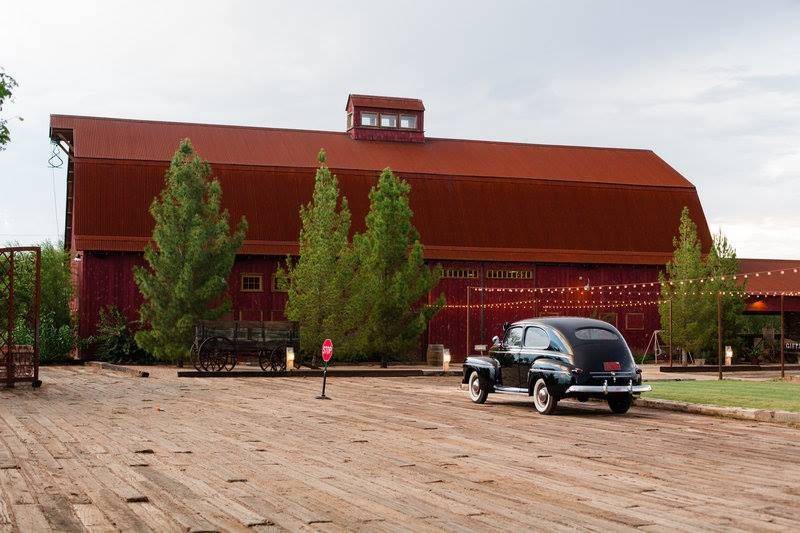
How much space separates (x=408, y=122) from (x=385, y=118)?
4.04 ft

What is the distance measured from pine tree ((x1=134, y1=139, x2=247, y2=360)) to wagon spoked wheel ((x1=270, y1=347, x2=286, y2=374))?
449cm

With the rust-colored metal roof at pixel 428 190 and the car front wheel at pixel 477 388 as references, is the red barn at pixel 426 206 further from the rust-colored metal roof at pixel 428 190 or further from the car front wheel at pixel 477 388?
the car front wheel at pixel 477 388

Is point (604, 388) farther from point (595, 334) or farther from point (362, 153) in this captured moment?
point (362, 153)

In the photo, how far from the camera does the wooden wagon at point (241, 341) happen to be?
32.9 meters

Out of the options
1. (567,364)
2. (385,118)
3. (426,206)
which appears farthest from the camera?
(385,118)

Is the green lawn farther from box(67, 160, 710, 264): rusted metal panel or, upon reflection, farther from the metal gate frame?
box(67, 160, 710, 264): rusted metal panel

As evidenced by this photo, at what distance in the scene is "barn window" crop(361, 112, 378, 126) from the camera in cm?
5188

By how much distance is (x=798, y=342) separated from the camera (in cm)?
5269

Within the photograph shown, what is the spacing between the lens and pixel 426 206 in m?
47.3

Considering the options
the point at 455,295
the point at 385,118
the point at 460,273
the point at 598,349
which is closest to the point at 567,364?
the point at 598,349

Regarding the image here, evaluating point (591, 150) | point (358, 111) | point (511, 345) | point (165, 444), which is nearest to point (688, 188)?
point (591, 150)

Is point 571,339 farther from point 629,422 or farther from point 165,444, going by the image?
point 165,444

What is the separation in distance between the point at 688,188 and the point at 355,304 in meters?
23.3

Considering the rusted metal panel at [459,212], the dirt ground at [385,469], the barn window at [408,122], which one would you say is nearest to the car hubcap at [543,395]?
the dirt ground at [385,469]
